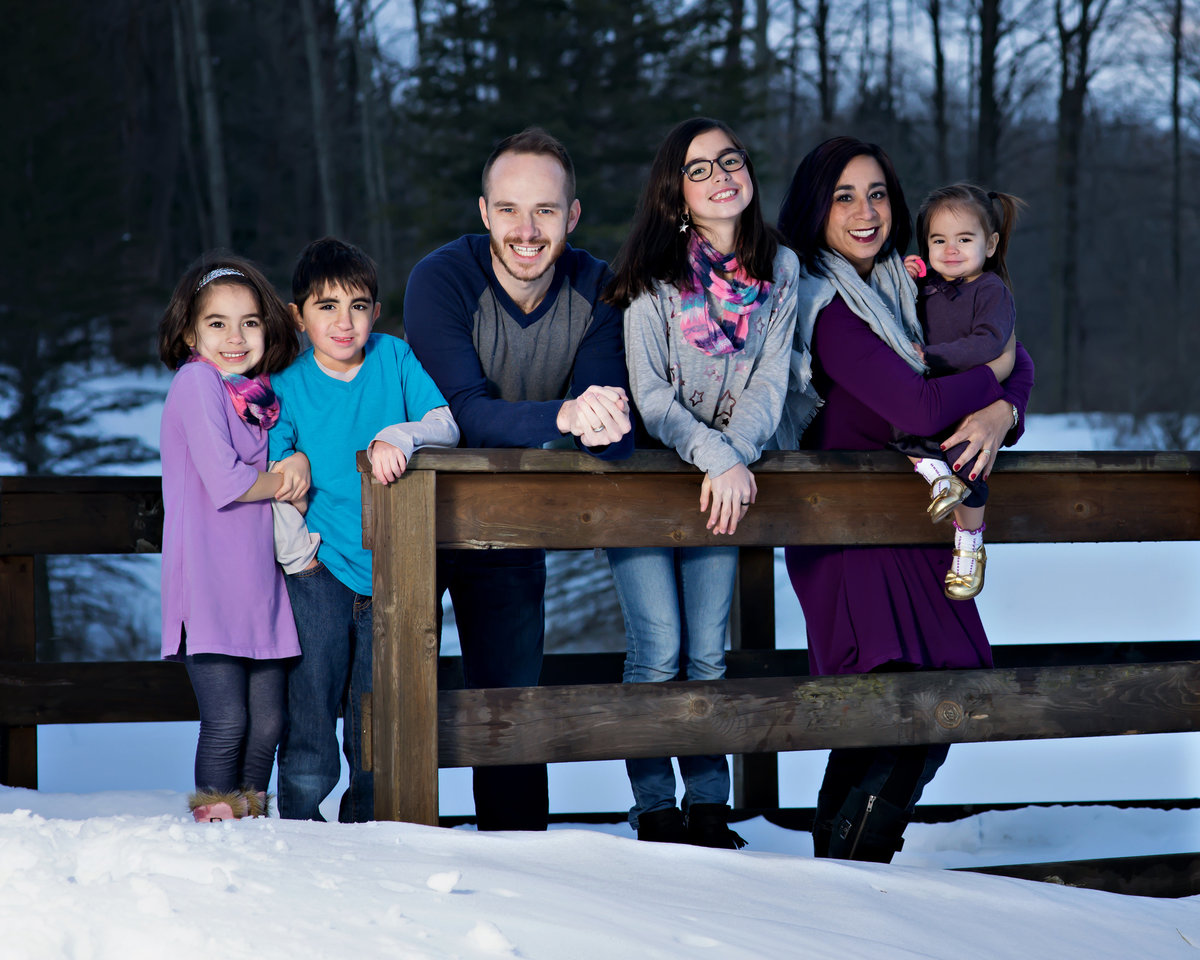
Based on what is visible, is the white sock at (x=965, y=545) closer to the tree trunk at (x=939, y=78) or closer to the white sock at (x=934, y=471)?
the white sock at (x=934, y=471)

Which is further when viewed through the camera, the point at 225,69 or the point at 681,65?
the point at 225,69

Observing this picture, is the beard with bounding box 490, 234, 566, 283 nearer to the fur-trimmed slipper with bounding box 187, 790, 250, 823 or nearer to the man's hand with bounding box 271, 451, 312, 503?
the man's hand with bounding box 271, 451, 312, 503

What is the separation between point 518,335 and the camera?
330 cm

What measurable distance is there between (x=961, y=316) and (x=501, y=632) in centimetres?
171

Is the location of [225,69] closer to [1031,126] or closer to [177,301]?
[1031,126]

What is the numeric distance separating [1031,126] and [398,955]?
24792 millimetres

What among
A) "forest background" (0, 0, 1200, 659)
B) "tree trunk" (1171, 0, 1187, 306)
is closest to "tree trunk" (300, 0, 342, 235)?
"forest background" (0, 0, 1200, 659)

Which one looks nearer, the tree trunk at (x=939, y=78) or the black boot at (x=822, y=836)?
the black boot at (x=822, y=836)

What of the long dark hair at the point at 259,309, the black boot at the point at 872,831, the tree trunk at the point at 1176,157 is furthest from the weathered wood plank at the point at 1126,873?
the tree trunk at the point at 1176,157

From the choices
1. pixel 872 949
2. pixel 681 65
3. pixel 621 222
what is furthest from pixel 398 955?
pixel 681 65

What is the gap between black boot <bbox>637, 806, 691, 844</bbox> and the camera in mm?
3135

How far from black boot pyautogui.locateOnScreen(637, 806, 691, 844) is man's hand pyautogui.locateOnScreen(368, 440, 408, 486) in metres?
1.21

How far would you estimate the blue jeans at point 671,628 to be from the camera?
319 centimetres

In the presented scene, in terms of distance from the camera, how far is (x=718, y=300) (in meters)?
3.19
